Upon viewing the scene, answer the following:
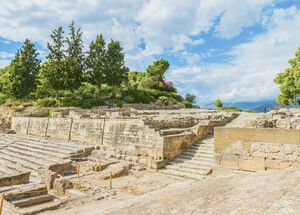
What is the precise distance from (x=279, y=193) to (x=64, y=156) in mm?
13203

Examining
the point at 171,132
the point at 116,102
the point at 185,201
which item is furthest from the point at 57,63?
the point at 185,201

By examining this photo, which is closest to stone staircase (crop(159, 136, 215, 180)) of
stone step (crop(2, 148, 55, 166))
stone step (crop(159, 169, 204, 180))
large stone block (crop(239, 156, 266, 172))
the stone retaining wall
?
stone step (crop(159, 169, 204, 180))

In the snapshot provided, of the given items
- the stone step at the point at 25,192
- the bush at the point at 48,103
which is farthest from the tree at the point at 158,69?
the stone step at the point at 25,192

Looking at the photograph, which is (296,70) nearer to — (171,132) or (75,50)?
(171,132)

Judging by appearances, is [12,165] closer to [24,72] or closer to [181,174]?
[181,174]

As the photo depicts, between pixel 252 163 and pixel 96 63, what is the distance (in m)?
32.9

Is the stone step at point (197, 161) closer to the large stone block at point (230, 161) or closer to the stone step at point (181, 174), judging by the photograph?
the stone step at point (181, 174)

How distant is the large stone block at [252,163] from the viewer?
6.22m

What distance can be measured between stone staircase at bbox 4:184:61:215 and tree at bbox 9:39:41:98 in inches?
1196

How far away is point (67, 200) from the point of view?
8.41 m

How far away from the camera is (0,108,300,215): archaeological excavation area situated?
12.6ft

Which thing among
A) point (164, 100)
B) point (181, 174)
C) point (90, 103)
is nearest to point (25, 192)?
point (181, 174)

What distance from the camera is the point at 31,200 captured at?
27.7 feet

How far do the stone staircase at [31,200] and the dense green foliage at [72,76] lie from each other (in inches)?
990
